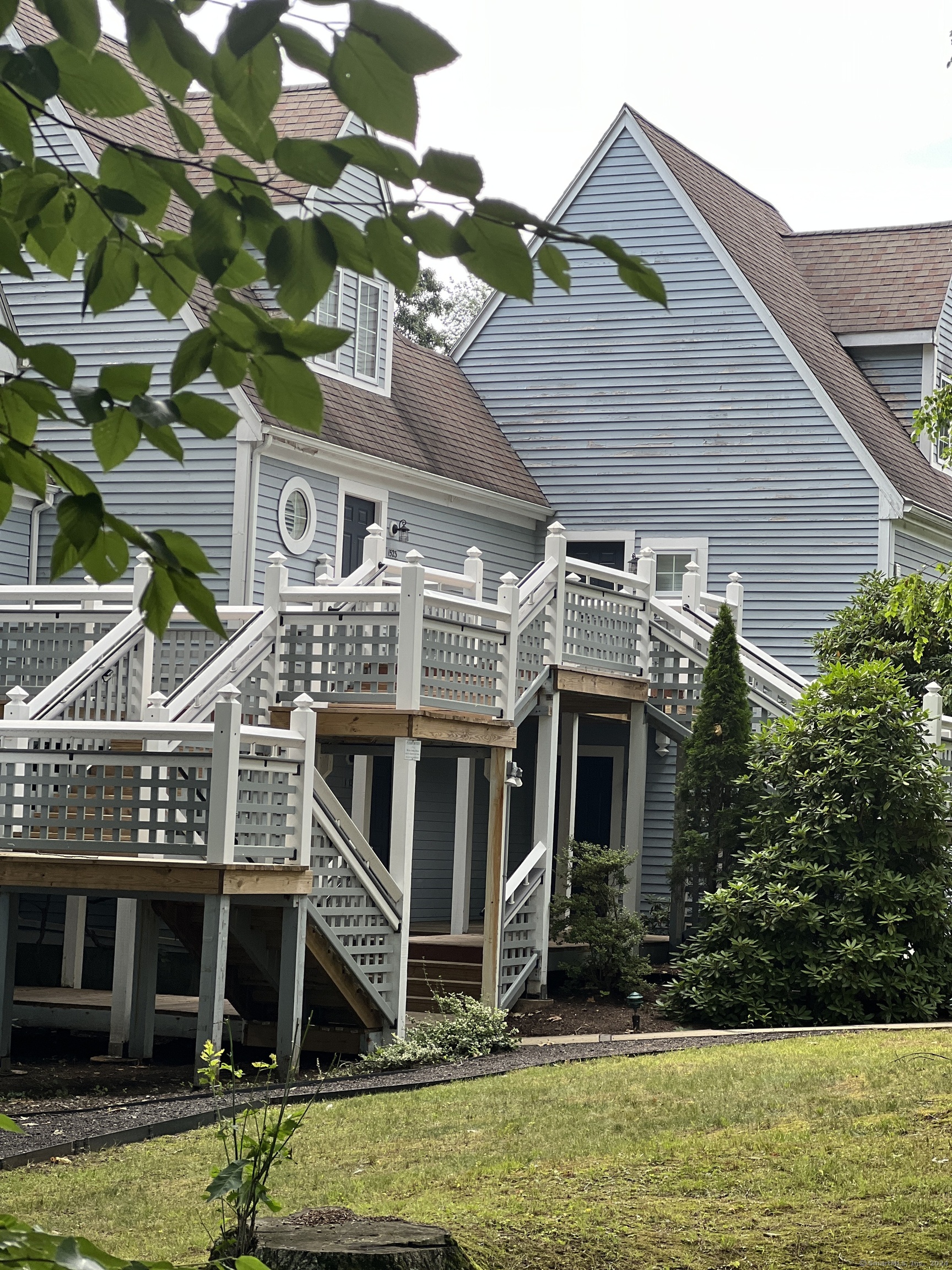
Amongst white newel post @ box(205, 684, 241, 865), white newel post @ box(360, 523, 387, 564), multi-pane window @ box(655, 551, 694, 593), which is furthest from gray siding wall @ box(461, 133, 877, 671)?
white newel post @ box(205, 684, 241, 865)

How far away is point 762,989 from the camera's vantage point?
14.9 meters

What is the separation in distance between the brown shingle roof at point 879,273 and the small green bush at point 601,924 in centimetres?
1129

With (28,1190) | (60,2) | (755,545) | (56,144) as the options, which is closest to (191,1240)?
(28,1190)

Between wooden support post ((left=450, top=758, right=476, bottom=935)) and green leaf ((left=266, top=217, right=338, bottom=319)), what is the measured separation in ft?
52.9

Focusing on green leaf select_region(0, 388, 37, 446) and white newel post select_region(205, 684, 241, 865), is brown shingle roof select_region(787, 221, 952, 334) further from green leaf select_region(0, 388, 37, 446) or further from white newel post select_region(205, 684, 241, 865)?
green leaf select_region(0, 388, 37, 446)

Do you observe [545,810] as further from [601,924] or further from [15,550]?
[15,550]

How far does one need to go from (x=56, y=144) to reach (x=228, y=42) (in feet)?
57.2

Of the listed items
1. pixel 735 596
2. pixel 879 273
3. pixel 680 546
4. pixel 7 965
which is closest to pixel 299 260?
pixel 7 965

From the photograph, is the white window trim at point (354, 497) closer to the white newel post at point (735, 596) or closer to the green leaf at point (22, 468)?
the white newel post at point (735, 596)

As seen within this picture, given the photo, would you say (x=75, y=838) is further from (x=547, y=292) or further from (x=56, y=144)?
(x=547, y=292)

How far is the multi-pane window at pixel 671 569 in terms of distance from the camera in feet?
74.8

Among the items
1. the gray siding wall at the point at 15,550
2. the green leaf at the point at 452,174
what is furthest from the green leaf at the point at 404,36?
the gray siding wall at the point at 15,550

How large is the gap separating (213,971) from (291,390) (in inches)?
400

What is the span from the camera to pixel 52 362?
2059 mm
